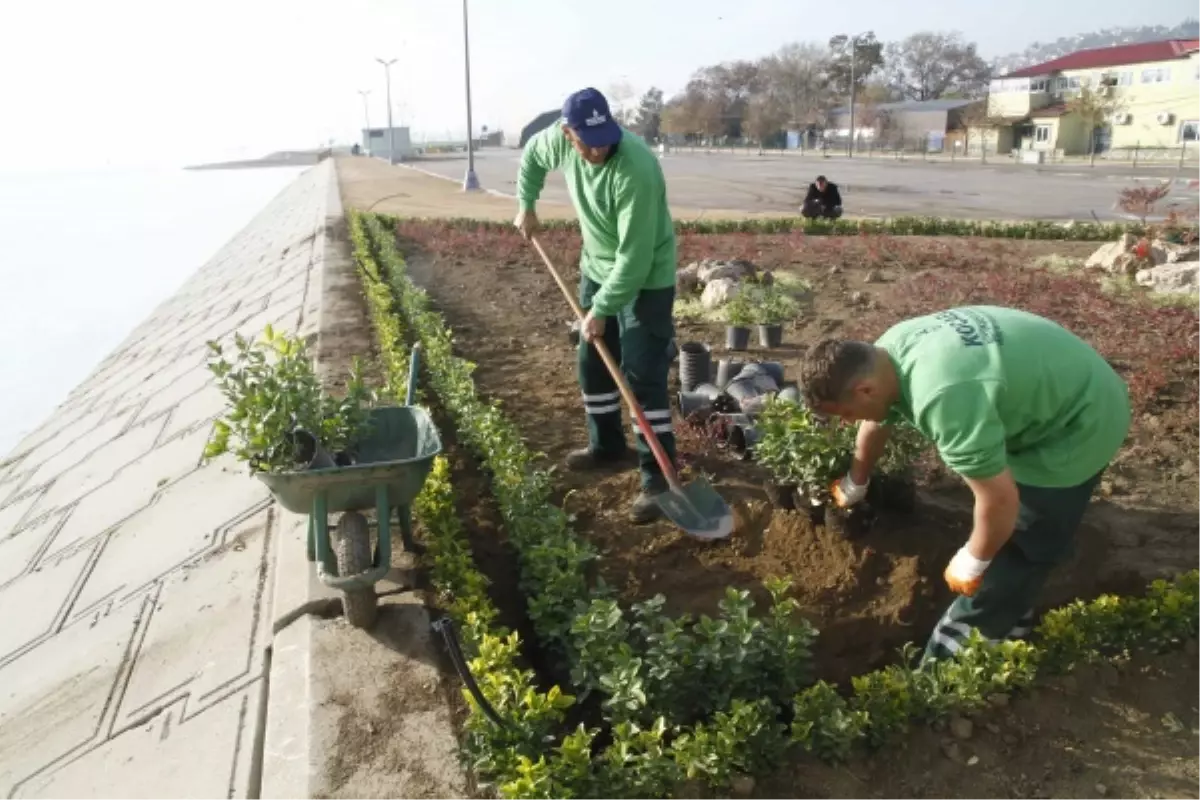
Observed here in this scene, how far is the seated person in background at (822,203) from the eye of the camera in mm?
14570

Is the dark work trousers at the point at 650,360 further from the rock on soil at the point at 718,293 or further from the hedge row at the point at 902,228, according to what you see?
the hedge row at the point at 902,228

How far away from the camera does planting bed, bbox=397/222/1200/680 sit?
3457 mm

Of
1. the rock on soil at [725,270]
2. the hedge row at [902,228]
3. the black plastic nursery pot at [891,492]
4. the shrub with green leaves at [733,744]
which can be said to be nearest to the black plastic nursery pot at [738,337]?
the rock on soil at [725,270]

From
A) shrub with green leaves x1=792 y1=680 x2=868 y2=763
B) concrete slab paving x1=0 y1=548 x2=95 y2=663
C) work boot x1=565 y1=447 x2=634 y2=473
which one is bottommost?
concrete slab paving x1=0 y1=548 x2=95 y2=663

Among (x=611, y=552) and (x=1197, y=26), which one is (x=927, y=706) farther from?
(x=1197, y=26)

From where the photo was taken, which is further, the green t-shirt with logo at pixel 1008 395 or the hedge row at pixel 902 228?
the hedge row at pixel 902 228

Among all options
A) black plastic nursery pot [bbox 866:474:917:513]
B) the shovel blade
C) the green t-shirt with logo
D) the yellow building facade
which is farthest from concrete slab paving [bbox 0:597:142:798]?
the yellow building facade

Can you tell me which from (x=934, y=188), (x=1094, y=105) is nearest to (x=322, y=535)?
(x=934, y=188)

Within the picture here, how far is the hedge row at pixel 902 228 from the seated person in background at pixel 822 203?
0.18 meters

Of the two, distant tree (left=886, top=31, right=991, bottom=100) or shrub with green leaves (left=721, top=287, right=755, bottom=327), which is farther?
distant tree (left=886, top=31, right=991, bottom=100)

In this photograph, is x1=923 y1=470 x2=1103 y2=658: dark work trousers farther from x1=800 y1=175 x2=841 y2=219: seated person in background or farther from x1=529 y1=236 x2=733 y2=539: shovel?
x1=800 y1=175 x2=841 y2=219: seated person in background

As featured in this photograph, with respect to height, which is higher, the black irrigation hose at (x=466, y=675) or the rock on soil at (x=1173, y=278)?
the rock on soil at (x=1173, y=278)

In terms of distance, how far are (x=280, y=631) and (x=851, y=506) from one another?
7.71 feet

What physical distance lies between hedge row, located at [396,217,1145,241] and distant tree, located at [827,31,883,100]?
226 feet
